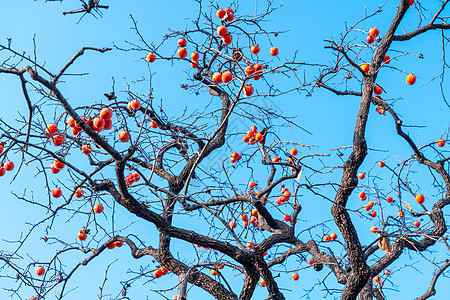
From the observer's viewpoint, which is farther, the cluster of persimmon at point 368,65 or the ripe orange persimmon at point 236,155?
the ripe orange persimmon at point 236,155

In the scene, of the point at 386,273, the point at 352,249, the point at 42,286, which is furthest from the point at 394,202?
the point at 42,286

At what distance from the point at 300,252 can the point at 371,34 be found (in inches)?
87.7

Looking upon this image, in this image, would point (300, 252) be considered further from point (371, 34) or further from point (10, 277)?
point (10, 277)

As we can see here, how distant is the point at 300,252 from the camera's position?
4.16 metres

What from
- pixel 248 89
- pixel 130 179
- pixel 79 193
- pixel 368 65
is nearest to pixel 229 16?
pixel 248 89

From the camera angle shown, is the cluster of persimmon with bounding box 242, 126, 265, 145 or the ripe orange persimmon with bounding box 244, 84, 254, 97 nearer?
the ripe orange persimmon with bounding box 244, 84, 254, 97

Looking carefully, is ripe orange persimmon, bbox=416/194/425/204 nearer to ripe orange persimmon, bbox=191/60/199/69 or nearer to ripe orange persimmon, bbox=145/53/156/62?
ripe orange persimmon, bbox=191/60/199/69

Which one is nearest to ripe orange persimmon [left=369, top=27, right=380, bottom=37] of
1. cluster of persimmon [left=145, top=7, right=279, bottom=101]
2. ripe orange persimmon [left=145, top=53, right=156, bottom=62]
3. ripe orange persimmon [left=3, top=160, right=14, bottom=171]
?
cluster of persimmon [left=145, top=7, right=279, bottom=101]

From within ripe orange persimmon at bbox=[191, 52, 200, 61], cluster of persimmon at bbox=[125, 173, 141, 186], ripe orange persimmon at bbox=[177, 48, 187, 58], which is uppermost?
ripe orange persimmon at bbox=[191, 52, 200, 61]

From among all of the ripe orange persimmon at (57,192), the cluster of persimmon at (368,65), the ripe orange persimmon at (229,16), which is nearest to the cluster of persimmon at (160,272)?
the ripe orange persimmon at (57,192)

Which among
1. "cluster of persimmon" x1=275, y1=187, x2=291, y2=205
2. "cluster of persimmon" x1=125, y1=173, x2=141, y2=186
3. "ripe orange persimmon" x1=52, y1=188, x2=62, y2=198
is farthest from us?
"cluster of persimmon" x1=275, y1=187, x2=291, y2=205

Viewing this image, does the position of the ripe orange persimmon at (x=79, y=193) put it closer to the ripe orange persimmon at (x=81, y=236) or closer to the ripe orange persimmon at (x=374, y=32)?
the ripe orange persimmon at (x=81, y=236)

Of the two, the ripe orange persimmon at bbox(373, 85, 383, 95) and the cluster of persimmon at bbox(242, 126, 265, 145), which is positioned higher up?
the ripe orange persimmon at bbox(373, 85, 383, 95)

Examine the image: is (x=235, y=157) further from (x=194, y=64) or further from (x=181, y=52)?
(x=181, y=52)
